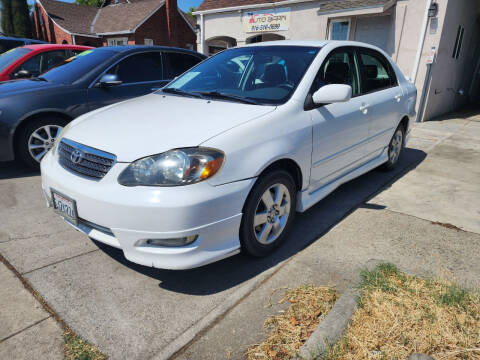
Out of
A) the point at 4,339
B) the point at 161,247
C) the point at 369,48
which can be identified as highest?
the point at 369,48

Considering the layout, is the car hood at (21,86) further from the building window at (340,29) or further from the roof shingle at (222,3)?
the roof shingle at (222,3)

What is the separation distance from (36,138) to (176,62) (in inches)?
92.1

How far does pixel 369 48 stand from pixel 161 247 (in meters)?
3.39

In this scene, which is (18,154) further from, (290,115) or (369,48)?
(369,48)

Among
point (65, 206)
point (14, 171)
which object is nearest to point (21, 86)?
point (14, 171)

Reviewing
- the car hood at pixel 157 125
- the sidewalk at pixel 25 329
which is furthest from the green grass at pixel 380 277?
the sidewalk at pixel 25 329

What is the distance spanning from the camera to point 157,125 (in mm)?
2465

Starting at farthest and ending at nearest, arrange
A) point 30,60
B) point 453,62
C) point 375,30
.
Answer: point 453,62, point 375,30, point 30,60

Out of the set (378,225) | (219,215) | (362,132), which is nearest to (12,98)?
(219,215)

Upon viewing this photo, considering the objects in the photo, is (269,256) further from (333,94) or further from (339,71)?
(339,71)

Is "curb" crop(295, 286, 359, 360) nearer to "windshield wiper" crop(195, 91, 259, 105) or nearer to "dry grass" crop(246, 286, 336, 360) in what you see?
"dry grass" crop(246, 286, 336, 360)

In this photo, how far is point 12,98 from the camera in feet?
13.4

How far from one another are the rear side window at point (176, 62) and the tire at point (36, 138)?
174 centimetres

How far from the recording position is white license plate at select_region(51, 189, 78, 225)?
2.32 m
